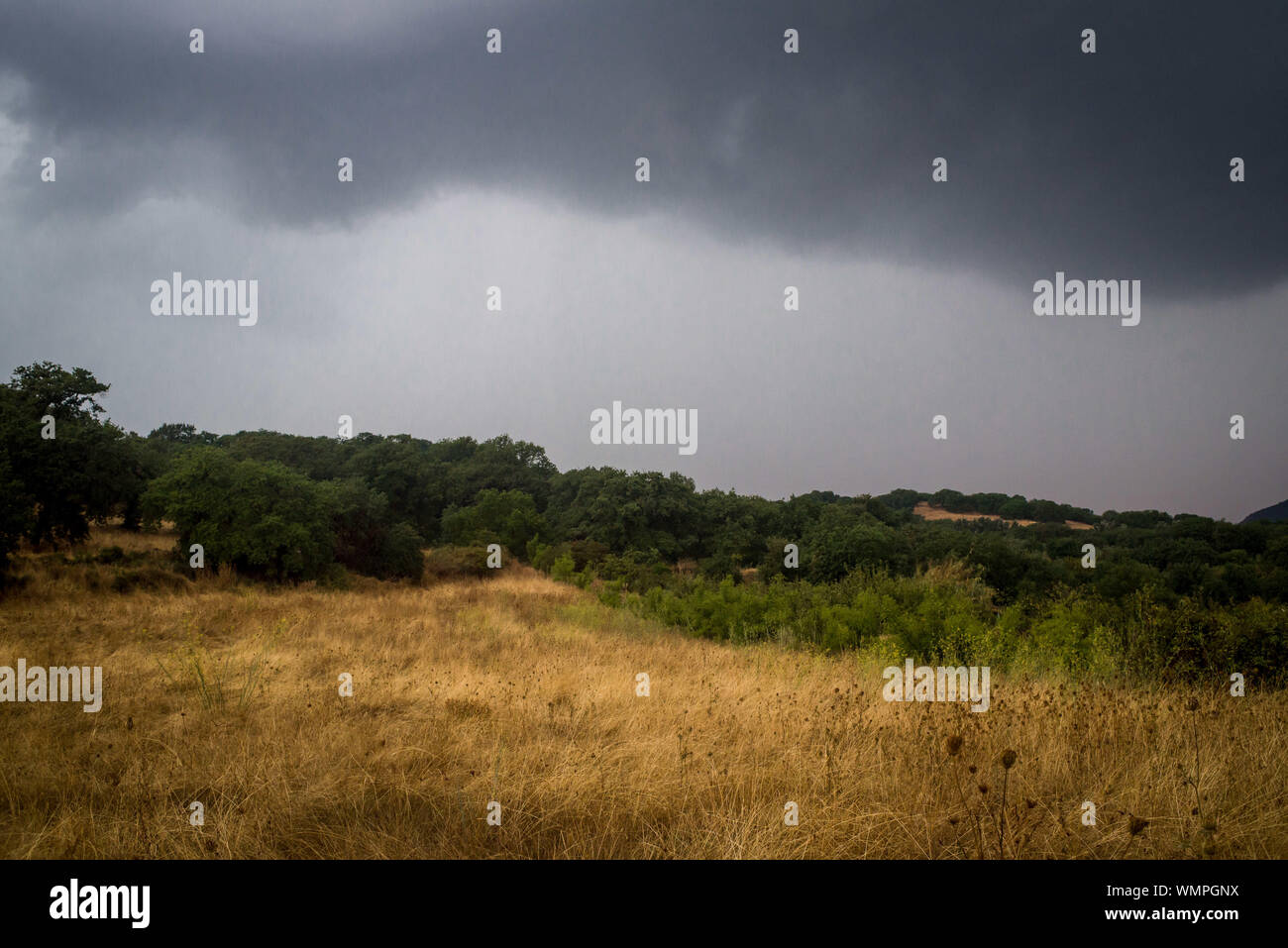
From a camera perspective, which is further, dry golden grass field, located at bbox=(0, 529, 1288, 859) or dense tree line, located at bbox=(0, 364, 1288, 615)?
dense tree line, located at bbox=(0, 364, 1288, 615)

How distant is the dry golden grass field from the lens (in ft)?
11.4

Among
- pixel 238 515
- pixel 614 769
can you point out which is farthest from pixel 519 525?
pixel 614 769

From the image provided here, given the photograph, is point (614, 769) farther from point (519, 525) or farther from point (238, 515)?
point (519, 525)

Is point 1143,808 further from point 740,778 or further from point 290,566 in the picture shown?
point 290,566

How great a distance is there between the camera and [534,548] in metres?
39.6

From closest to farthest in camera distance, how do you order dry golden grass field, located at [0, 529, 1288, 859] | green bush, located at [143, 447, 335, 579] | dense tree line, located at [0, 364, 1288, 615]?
1. dry golden grass field, located at [0, 529, 1288, 859]
2. dense tree line, located at [0, 364, 1288, 615]
3. green bush, located at [143, 447, 335, 579]

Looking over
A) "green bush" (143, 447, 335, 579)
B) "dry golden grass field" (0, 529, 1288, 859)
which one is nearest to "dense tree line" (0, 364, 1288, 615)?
"green bush" (143, 447, 335, 579)

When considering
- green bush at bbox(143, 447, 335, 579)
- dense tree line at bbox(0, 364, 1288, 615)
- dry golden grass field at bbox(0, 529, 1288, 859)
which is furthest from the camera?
green bush at bbox(143, 447, 335, 579)

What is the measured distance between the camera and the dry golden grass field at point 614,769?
137 inches

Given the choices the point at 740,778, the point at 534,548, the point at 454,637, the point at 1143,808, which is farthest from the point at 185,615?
the point at 534,548

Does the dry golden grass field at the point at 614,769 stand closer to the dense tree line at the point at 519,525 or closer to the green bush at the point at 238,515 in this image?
the dense tree line at the point at 519,525

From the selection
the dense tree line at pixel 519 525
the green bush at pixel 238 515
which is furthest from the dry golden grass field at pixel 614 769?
the green bush at pixel 238 515

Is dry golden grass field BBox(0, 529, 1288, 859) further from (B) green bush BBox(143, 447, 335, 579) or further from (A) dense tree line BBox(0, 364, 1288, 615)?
(B) green bush BBox(143, 447, 335, 579)

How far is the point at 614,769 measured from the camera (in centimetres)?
448
